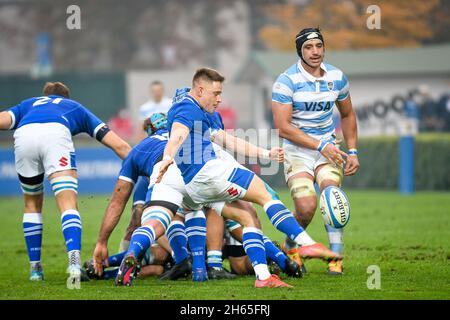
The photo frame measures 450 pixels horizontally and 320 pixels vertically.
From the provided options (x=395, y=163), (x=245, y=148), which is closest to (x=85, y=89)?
(x=395, y=163)

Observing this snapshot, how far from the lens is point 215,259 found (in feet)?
32.8

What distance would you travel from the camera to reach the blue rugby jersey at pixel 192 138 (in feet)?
29.3

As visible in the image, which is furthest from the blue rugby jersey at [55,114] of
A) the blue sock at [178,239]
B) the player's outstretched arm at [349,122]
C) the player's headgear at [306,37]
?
the player's outstretched arm at [349,122]

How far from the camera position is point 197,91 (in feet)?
29.9

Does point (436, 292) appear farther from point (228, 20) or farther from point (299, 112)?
point (228, 20)

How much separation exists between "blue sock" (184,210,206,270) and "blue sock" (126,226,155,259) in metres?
0.77

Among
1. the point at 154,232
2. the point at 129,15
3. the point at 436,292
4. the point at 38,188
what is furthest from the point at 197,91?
the point at 129,15

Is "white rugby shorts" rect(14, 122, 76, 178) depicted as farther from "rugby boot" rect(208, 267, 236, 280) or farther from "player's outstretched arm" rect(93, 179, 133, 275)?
"rugby boot" rect(208, 267, 236, 280)

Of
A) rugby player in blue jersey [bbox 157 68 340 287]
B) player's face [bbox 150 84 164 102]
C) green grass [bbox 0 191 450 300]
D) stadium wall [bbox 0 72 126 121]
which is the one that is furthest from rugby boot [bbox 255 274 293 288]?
stadium wall [bbox 0 72 126 121]

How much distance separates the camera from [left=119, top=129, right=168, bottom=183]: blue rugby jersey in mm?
9953

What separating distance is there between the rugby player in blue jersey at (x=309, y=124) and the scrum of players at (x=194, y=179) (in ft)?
0.04

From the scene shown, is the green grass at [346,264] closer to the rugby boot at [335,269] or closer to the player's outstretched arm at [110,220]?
the rugby boot at [335,269]

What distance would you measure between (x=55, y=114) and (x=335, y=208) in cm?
300

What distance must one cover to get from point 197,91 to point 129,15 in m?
42.4
